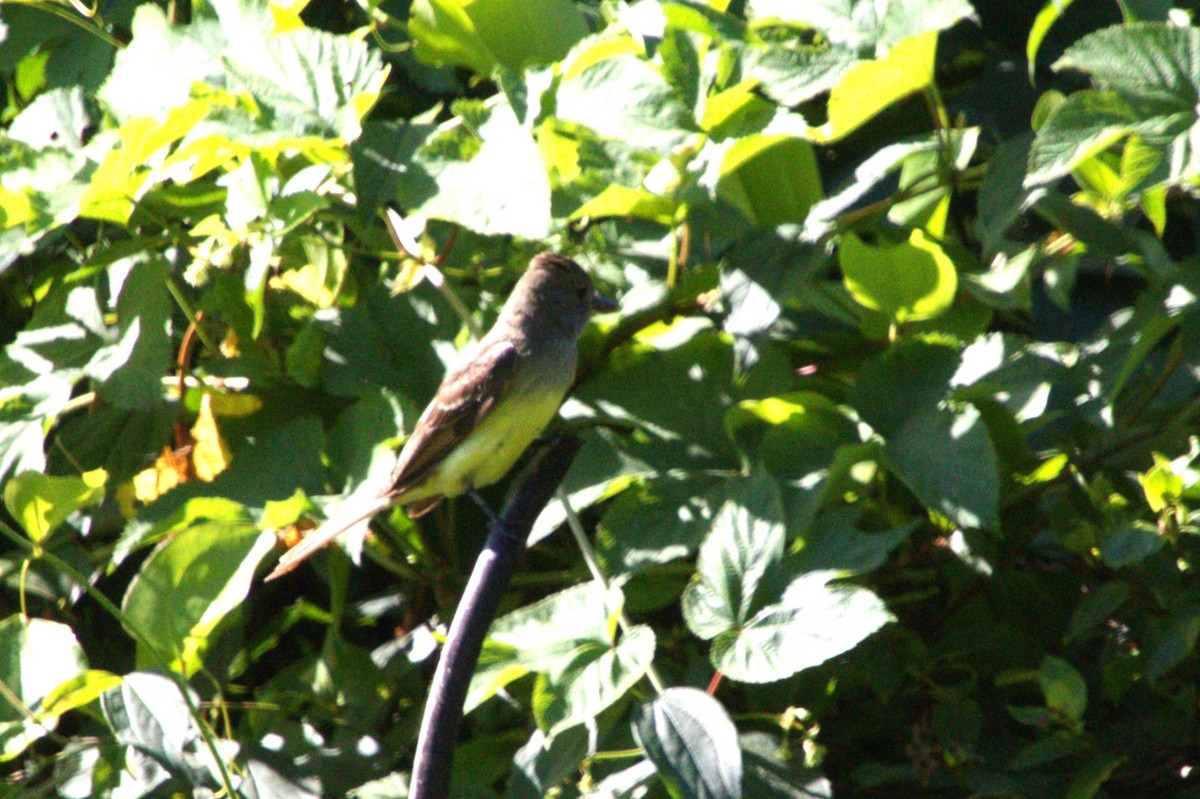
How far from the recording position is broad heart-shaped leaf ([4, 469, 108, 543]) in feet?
7.41

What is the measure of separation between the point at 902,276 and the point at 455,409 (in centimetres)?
104

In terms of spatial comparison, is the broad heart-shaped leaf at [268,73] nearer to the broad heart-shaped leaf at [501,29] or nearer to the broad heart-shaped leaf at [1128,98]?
the broad heart-shaped leaf at [501,29]

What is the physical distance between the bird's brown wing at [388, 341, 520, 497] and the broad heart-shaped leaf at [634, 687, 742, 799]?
782 mm

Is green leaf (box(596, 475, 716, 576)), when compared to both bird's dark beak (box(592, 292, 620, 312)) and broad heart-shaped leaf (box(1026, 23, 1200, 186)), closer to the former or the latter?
bird's dark beak (box(592, 292, 620, 312))

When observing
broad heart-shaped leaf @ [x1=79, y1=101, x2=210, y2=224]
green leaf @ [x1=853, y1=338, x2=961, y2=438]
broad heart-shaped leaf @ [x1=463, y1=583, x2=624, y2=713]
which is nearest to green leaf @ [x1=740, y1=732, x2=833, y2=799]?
broad heart-shaped leaf @ [x1=463, y1=583, x2=624, y2=713]

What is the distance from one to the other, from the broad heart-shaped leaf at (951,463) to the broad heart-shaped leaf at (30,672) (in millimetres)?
1339

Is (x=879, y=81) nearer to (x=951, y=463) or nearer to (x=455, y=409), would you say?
(x=951, y=463)

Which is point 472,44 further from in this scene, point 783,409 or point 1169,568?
point 1169,568

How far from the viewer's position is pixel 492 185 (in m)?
2.07

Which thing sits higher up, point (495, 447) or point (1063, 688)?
point (495, 447)

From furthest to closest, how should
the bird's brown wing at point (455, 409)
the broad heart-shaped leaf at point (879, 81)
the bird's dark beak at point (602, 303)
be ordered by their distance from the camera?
the bird's dark beak at point (602, 303)
the bird's brown wing at point (455, 409)
the broad heart-shaped leaf at point (879, 81)

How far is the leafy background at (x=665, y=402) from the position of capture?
200cm

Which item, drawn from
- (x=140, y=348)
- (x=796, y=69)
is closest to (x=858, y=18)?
(x=796, y=69)

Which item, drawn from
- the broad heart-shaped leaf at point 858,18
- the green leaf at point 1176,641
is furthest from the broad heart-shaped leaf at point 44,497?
the green leaf at point 1176,641
